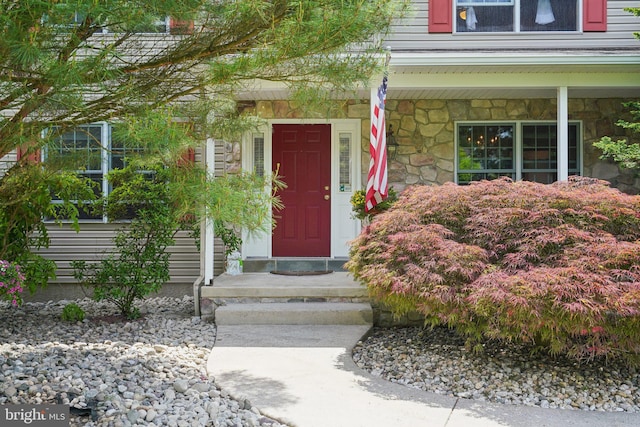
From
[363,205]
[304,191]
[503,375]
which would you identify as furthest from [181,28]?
[304,191]

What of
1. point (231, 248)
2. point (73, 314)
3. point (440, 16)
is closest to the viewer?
point (73, 314)

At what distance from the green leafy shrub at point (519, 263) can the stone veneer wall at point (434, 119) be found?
2.62 metres

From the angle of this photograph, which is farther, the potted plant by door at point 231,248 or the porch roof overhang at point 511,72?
the potted plant by door at point 231,248

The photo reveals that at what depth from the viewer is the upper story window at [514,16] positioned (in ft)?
25.0

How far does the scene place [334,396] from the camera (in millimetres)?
3709

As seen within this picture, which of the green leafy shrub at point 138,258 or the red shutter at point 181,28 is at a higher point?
the red shutter at point 181,28

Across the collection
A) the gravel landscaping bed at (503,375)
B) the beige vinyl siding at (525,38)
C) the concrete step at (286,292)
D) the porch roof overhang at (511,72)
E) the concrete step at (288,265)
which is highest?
the beige vinyl siding at (525,38)

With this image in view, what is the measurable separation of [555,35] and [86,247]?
705 centimetres

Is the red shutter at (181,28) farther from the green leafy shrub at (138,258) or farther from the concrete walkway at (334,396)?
the concrete walkway at (334,396)

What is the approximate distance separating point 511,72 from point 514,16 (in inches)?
54.4

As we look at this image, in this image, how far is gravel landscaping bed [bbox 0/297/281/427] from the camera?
3293 millimetres

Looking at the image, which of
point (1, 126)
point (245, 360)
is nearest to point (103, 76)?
point (1, 126)

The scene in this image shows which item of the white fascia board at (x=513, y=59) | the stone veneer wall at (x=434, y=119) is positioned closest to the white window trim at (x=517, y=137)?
the stone veneer wall at (x=434, y=119)

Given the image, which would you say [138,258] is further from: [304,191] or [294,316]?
[304,191]
